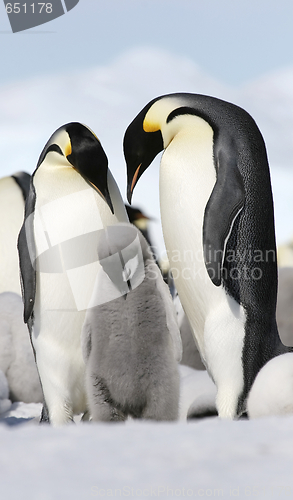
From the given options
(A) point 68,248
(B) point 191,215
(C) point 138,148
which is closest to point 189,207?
(B) point 191,215

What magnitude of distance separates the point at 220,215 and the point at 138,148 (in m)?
0.57

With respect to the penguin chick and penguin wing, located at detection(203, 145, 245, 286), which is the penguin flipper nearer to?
penguin wing, located at detection(203, 145, 245, 286)

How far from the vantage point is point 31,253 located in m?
2.43

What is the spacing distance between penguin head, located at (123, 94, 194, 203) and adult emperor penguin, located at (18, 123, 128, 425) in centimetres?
13

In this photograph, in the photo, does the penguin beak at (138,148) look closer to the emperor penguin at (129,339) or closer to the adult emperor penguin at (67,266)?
the adult emperor penguin at (67,266)

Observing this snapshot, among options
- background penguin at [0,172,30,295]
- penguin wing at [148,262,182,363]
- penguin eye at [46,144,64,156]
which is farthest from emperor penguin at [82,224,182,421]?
background penguin at [0,172,30,295]

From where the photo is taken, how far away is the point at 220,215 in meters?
2.13

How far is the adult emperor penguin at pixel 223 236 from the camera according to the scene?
213 cm

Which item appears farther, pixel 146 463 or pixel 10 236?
pixel 10 236

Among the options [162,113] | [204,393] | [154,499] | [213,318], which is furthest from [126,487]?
[162,113]

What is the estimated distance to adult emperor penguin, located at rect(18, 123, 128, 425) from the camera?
7.67 ft

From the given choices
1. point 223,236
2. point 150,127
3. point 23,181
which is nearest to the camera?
point 223,236

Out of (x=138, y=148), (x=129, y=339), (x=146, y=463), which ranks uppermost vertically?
(x=138, y=148)

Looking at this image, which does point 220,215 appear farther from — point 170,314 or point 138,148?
point 138,148
